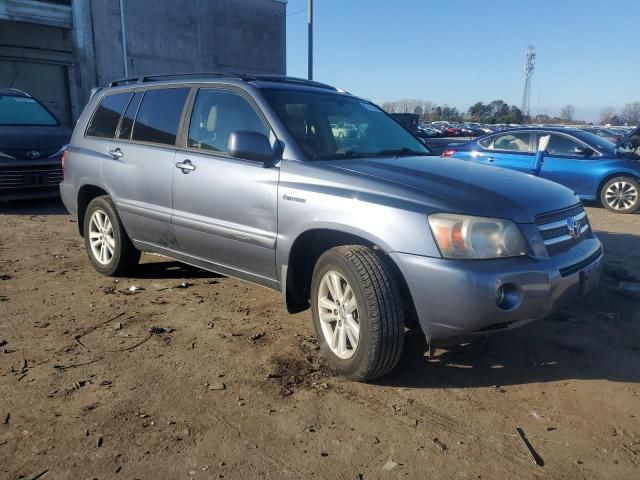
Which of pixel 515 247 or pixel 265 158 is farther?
pixel 265 158

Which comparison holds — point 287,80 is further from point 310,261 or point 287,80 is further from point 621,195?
point 621,195

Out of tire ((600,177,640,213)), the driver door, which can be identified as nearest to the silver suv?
the driver door

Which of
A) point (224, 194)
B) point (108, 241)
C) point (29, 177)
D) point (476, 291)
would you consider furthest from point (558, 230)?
point (29, 177)

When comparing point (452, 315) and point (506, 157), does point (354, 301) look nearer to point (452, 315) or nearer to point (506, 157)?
point (452, 315)

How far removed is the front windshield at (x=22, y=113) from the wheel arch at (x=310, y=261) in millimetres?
7859

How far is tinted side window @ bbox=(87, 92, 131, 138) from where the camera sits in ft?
16.5

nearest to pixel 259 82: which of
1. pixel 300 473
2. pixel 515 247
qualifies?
pixel 515 247

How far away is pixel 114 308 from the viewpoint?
4422mm

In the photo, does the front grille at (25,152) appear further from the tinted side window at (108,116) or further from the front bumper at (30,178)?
the tinted side window at (108,116)

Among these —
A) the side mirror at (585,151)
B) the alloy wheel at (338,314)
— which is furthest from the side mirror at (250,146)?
the side mirror at (585,151)

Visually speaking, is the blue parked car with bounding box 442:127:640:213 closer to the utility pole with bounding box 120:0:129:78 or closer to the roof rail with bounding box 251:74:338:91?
the roof rail with bounding box 251:74:338:91

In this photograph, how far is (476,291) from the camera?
2.76m

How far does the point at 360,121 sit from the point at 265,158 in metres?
1.14

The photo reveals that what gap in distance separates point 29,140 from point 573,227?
8.39 meters
